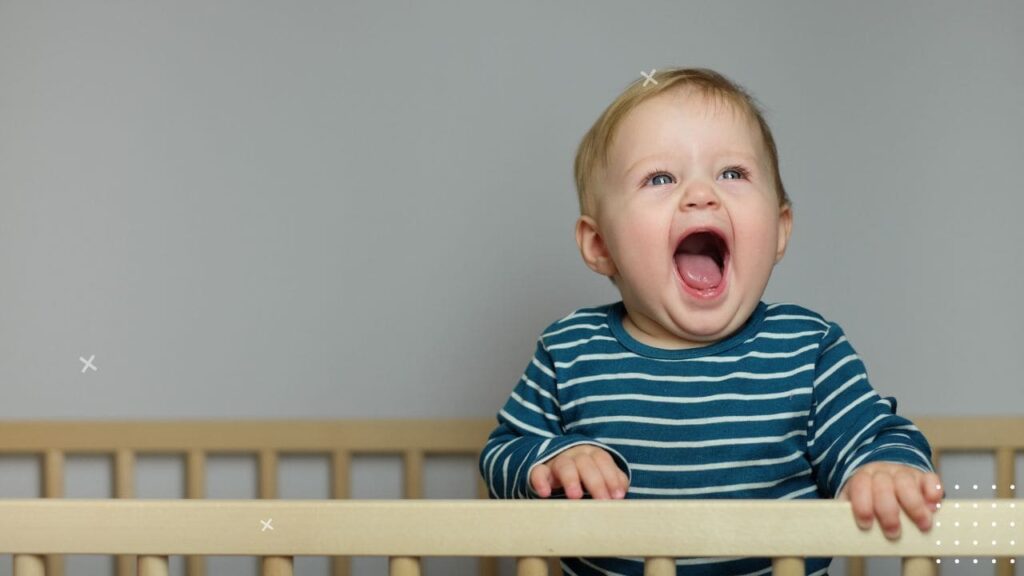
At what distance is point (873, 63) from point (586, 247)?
0.57 metres

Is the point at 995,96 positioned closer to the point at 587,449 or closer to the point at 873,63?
the point at 873,63

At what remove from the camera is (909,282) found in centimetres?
153

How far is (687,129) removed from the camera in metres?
1.04

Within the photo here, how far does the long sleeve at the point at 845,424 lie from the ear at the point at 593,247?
196 millimetres

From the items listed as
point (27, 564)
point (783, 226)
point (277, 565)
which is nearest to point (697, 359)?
point (783, 226)

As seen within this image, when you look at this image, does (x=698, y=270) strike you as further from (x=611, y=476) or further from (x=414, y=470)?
(x=414, y=470)

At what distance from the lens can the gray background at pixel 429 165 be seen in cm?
153

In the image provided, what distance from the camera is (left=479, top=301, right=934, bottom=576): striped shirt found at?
1.00m

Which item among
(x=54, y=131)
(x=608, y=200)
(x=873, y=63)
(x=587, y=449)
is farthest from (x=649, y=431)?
(x=54, y=131)

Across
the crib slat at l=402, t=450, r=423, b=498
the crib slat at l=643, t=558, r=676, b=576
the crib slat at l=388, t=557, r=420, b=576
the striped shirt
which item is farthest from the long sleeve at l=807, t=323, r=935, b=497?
the crib slat at l=402, t=450, r=423, b=498

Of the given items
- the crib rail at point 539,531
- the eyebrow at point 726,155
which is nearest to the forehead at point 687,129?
the eyebrow at point 726,155

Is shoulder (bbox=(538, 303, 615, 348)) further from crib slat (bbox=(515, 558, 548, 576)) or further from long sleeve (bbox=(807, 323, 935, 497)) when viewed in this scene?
crib slat (bbox=(515, 558, 548, 576))

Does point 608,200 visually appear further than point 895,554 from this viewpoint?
Yes

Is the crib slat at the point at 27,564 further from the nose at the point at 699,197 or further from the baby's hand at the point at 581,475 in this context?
the nose at the point at 699,197
